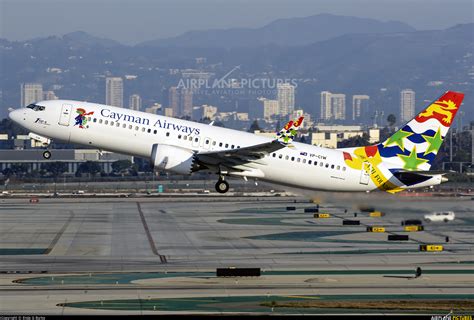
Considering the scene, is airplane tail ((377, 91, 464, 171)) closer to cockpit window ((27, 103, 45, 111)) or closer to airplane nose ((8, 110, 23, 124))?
cockpit window ((27, 103, 45, 111))

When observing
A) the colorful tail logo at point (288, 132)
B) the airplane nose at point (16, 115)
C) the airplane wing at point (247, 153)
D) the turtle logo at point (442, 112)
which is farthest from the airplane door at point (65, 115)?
the turtle logo at point (442, 112)

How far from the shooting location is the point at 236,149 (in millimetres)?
67938

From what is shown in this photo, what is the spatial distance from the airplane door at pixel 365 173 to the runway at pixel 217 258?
2116 millimetres

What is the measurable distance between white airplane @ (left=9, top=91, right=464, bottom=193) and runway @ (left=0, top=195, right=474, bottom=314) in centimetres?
296

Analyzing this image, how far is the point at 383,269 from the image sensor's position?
6788cm

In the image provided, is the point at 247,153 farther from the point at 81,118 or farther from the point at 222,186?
the point at 81,118

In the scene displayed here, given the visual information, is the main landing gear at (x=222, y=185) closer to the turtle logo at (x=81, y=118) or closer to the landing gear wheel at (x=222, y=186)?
the landing gear wheel at (x=222, y=186)

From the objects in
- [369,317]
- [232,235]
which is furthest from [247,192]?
[369,317]

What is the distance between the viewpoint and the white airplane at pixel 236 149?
68.4m

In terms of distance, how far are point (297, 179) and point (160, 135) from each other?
9.57 metres

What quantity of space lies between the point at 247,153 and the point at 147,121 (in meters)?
6.76

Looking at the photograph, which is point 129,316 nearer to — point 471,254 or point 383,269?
point 383,269

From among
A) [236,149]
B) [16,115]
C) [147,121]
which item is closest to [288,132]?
[236,149]

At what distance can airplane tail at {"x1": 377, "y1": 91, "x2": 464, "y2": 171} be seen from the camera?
73.0m
